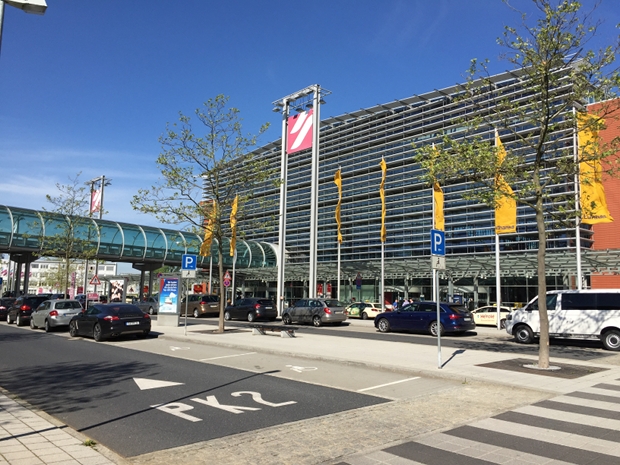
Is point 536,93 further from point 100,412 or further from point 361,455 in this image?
point 100,412

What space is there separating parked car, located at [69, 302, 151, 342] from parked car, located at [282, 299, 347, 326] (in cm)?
1153

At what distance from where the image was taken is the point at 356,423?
7051 millimetres

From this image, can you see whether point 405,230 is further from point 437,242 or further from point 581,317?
point 437,242

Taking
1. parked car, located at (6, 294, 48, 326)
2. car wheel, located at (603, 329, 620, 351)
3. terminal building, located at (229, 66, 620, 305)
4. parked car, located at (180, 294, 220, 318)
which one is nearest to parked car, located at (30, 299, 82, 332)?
parked car, located at (6, 294, 48, 326)

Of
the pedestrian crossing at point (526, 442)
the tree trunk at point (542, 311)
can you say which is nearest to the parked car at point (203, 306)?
the tree trunk at point (542, 311)

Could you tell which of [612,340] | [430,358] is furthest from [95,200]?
[612,340]

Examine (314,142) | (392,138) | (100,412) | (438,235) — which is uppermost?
(392,138)

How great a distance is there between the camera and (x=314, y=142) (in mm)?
35375

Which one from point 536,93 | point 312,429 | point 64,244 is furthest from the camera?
point 64,244

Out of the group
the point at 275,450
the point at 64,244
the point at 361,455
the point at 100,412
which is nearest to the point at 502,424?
the point at 361,455

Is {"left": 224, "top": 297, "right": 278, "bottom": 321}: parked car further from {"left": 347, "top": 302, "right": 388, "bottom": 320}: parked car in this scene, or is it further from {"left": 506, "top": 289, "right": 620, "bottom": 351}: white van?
{"left": 506, "top": 289, "right": 620, "bottom": 351}: white van

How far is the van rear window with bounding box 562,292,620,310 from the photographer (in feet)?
55.6

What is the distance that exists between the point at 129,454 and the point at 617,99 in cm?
1321

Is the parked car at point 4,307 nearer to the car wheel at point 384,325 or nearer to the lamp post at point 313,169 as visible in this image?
the lamp post at point 313,169
